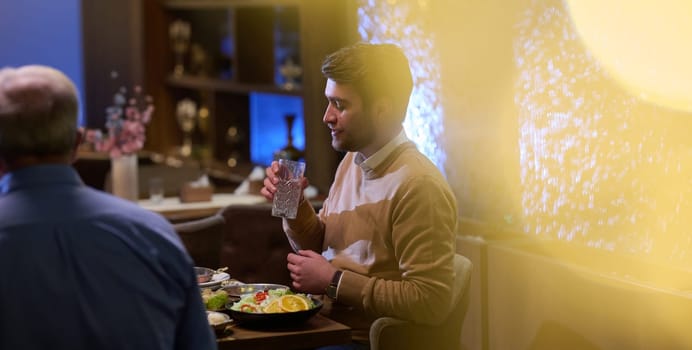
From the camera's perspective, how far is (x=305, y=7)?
4.93 metres

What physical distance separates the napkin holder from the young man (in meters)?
3.08

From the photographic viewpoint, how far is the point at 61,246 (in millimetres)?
1553

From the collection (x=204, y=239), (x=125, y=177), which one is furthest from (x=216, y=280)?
(x=125, y=177)

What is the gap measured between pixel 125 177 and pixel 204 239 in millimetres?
1189

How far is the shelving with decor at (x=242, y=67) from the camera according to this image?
194 inches

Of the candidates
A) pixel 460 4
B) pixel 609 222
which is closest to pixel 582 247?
pixel 609 222

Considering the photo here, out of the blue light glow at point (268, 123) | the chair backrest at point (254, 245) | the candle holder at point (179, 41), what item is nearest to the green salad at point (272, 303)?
the chair backrest at point (254, 245)

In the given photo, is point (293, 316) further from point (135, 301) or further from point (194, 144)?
point (194, 144)

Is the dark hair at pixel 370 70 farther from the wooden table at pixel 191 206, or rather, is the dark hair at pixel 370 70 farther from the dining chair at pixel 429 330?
the wooden table at pixel 191 206

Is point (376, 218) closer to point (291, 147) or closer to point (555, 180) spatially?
point (555, 180)

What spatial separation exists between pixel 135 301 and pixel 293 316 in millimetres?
680

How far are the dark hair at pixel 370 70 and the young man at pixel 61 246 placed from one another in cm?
102

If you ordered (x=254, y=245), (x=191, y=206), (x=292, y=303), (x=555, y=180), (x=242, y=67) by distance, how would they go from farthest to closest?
(x=242, y=67)
(x=191, y=206)
(x=254, y=245)
(x=555, y=180)
(x=292, y=303)

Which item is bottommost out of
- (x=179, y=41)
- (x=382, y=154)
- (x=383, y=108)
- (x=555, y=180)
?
(x=555, y=180)
